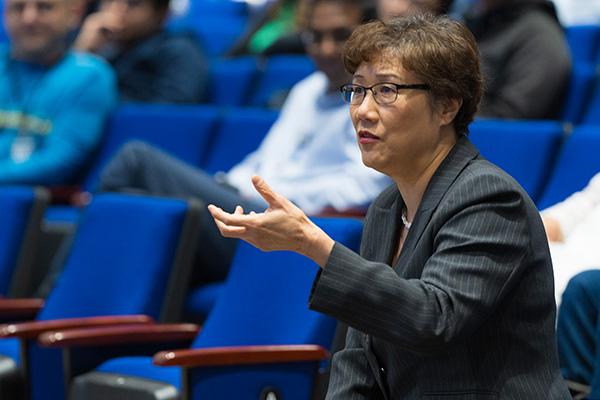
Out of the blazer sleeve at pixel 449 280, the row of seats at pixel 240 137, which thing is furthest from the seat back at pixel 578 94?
the blazer sleeve at pixel 449 280

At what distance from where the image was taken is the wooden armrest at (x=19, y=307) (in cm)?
179

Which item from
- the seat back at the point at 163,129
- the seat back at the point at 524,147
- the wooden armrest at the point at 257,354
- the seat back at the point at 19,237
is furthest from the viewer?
the seat back at the point at 163,129

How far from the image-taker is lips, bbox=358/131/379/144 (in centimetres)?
98

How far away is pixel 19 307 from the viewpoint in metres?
1.81

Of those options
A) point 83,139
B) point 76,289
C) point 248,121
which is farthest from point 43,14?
point 76,289

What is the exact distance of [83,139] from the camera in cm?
269

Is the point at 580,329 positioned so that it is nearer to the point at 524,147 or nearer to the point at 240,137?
the point at 524,147

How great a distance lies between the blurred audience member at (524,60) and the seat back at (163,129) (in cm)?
82

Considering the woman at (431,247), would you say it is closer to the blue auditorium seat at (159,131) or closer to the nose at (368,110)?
the nose at (368,110)

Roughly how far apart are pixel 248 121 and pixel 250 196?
1.34 feet

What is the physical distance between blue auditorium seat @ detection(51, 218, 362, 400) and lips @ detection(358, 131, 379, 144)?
442 mm

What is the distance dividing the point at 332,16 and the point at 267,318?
3.14 feet

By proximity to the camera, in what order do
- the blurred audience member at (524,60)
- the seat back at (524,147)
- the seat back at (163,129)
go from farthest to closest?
the seat back at (163,129), the blurred audience member at (524,60), the seat back at (524,147)

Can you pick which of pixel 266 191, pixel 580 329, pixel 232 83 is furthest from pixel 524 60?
pixel 266 191
